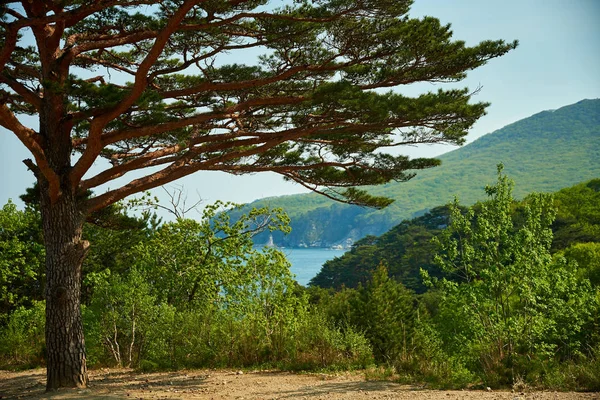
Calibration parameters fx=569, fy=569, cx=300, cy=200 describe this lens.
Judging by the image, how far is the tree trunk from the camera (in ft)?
20.9

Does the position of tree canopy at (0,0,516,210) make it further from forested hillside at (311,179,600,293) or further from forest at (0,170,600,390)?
forested hillside at (311,179,600,293)

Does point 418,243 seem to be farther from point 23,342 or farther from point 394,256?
point 23,342

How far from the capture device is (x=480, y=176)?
113 meters

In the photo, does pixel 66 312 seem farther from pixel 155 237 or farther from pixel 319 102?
pixel 155 237

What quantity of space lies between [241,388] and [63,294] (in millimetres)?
2294

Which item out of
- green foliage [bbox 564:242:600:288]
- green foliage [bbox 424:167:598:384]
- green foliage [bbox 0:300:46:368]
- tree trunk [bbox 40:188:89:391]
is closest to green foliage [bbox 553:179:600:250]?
green foliage [bbox 564:242:600:288]

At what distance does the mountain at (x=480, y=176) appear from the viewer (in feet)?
325

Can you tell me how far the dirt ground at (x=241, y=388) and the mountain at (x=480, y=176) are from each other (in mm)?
70253

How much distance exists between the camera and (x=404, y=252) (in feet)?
158

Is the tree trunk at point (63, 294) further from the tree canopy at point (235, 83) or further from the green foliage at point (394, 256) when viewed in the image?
the green foliage at point (394, 256)

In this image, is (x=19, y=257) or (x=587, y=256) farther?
(x=587, y=256)

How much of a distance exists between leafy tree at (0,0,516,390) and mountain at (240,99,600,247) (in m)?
70.8

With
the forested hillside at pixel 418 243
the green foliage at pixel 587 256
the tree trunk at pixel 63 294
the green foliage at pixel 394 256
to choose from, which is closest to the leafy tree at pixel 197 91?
the tree trunk at pixel 63 294

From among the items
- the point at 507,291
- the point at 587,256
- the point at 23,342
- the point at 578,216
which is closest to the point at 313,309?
the point at 507,291
